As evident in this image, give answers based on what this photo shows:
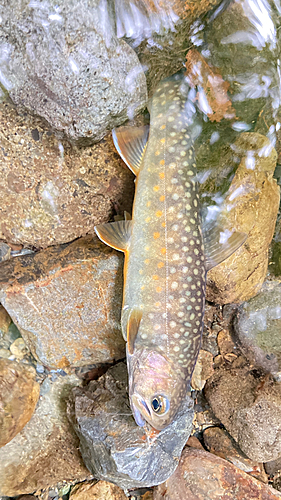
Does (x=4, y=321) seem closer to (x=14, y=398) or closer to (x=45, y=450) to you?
(x=14, y=398)

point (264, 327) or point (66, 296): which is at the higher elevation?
point (66, 296)

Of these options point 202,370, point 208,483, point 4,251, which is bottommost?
point 208,483

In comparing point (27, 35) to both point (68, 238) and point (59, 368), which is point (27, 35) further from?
point (59, 368)

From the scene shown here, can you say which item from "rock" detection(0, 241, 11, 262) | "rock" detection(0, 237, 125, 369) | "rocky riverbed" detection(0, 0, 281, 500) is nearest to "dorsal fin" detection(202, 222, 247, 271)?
"rocky riverbed" detection(0, 0, 281, 500)

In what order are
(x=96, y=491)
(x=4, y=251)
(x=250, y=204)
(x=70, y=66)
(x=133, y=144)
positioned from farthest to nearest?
(x=96, y=491) < (x=4, y=251) < (x=250, y=204) < (x=133, y=144) < (x=70, y=66)

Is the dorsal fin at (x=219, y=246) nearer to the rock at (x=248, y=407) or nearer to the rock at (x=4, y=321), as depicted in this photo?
the rock at (x=248, y=407)

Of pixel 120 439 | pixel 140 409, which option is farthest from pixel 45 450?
pixel 140 409
